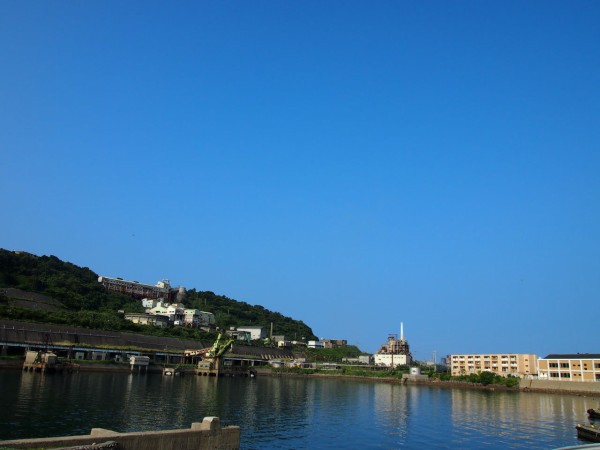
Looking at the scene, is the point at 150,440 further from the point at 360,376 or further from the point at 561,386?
the point at 360,376

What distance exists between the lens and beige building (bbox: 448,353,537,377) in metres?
124

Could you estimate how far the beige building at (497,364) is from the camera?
4877 inches

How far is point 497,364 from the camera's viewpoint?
426 ft

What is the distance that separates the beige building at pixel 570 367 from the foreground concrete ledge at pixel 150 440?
308ft

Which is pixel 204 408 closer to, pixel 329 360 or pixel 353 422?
pixel 353 422

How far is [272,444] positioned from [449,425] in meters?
20.4

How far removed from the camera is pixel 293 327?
19850cm

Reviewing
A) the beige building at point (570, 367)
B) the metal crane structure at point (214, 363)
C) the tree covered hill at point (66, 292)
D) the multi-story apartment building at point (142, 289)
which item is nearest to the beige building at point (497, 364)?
the beige building at point (570, 367)

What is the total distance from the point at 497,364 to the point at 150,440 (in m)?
128

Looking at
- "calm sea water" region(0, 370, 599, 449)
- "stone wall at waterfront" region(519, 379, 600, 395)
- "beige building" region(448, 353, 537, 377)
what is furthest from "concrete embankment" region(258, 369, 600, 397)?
"calm sea water" region(0, 370, 599, 449)

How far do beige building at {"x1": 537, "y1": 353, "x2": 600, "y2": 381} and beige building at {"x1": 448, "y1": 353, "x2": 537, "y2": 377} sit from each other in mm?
15915

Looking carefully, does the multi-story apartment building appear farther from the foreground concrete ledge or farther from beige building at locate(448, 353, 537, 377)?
the foreground concrete ledge

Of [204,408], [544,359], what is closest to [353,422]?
[204,408]

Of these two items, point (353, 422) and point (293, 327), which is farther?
point (293, 327)
